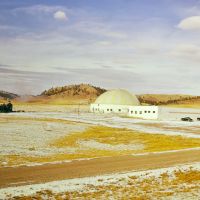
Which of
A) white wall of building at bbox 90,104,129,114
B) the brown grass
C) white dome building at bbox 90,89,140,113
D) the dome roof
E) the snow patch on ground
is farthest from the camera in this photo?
the dome roof

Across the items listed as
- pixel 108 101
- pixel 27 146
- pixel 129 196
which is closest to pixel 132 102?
pixel 108 101

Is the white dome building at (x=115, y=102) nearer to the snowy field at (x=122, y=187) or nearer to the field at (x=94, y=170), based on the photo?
the field at (x=94, y=170)

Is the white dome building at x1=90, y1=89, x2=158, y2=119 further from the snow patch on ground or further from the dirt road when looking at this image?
the dirt road

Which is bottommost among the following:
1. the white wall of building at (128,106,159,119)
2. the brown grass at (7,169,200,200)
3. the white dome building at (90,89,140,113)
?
the brown grass at (7,169,200,200)

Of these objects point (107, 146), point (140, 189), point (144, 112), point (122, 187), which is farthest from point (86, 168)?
point (144, 112)

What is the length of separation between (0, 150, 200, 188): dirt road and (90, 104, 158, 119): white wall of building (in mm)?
73702

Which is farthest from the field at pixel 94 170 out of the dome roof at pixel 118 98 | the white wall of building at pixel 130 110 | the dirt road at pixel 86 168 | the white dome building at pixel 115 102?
the dome roof at pixel 118 98

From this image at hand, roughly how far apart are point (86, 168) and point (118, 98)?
98.2m

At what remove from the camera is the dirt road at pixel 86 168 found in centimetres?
2367

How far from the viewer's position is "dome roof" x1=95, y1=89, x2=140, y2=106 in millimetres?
124556

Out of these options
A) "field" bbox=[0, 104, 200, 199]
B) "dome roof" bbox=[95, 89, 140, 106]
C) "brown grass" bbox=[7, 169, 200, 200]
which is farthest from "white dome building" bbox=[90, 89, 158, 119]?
"brown grass" bbox=[7, 169, 200, 200]

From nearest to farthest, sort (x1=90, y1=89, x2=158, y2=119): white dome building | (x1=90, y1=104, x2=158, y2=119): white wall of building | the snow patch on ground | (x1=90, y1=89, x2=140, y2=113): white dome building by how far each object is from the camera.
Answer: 1. the snow patch on ground
2. (x1=90, y1=104, x2=158, y2=119): white wall of building
3. (x1=90, y1=89, x2=158, y2=119): white dome building
4. (x1=90, y1=89, x2=140, y2=113): white dome building

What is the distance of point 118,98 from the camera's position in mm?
125500

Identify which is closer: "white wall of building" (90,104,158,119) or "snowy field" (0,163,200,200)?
"snowy field" (0,163,200,200)
